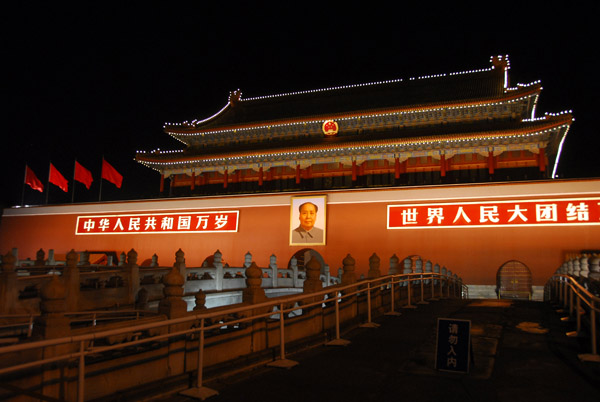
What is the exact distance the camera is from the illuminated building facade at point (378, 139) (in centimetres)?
2266

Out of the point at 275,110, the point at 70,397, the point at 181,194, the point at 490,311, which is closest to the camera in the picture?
the point at 70,397

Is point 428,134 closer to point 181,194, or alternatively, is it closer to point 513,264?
point 513,264

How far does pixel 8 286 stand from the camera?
11367 mm

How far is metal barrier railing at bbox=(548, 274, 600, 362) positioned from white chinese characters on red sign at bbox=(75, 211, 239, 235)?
50.5ft

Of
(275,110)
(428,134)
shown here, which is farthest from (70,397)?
(275,110)

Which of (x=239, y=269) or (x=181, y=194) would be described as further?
(x=181, y=194)

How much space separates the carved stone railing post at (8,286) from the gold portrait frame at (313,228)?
13.2m

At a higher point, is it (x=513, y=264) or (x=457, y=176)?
(x=457, y=176)

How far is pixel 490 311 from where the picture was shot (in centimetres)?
1142

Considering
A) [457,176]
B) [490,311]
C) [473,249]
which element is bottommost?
[490,311]

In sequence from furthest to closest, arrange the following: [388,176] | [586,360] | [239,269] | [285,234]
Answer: [388,176]
[285,234]
[239,269]
[586,360]

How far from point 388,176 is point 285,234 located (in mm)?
6263

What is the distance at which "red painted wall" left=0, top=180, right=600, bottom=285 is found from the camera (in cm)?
1888

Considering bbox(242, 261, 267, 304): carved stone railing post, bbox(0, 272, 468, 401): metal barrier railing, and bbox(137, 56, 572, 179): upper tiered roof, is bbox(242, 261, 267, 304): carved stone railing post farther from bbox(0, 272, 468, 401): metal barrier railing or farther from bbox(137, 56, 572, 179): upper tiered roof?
bbox(137, 56, 572, 179): upper tiered roof
